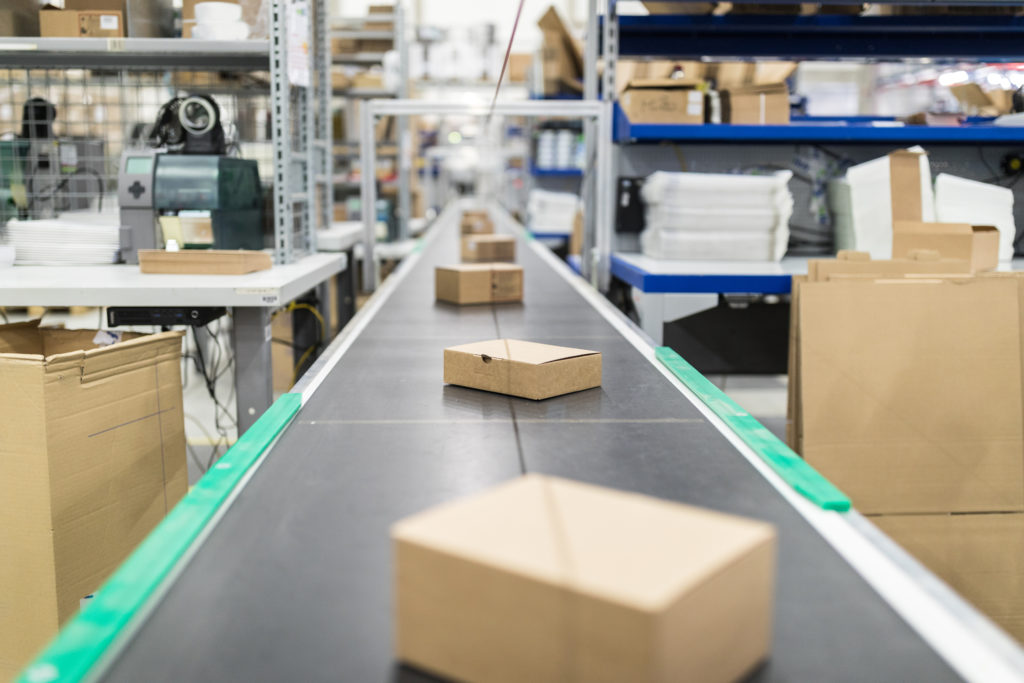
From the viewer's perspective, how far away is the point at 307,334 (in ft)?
10.6

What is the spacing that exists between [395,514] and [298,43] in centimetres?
209

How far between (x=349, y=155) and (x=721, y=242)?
3.68m

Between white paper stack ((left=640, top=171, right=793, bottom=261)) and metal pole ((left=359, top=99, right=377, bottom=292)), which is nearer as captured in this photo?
white paper stack ((left=640, top=171, right=793, bottom=261))

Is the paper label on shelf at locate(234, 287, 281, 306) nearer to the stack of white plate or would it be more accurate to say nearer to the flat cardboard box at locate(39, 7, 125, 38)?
the stack of white plate

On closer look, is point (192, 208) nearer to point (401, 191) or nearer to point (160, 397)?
point (160, 397)

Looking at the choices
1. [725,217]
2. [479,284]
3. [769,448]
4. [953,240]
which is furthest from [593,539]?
[725,217]

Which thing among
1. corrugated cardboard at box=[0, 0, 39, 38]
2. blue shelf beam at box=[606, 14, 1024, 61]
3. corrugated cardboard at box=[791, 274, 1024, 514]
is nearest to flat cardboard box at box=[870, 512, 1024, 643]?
corrugated cardboard at box=[791, 274, 1024, 514]

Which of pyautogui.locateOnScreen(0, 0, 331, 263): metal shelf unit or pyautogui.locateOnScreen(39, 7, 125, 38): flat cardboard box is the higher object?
pyautogui.locateOnScreen(39, 7, 125, 38): flat cardboard box

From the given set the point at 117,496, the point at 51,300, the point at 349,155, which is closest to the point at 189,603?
the point at 117,496

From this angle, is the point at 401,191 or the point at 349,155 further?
the point at 349,155

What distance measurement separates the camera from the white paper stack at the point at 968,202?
2.95 meters

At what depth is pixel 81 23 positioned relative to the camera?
8.36 ft

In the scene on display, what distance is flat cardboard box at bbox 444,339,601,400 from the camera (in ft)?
4.65

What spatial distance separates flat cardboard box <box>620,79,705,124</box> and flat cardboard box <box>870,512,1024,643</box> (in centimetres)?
169
